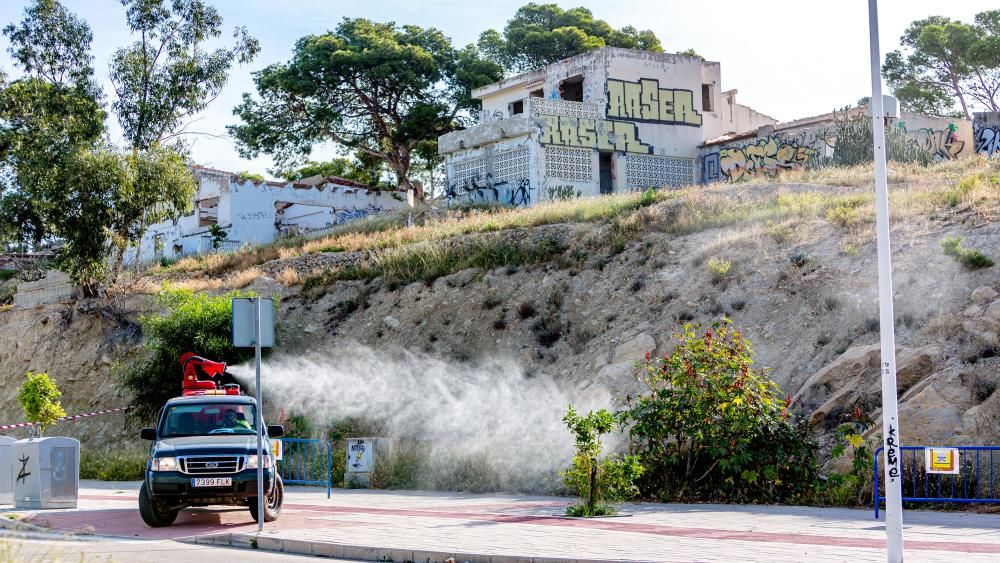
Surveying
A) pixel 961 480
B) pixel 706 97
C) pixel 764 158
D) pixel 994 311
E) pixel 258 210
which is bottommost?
pixel 961 480

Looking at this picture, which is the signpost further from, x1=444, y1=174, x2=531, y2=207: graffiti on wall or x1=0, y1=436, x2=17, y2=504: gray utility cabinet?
x1=444, y1=174, x2=531, y2=207: graffiti on wall

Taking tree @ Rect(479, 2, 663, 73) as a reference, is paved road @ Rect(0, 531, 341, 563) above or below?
below

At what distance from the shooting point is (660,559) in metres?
11.1

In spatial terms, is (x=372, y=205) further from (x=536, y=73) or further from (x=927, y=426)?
(x=927, y=426)

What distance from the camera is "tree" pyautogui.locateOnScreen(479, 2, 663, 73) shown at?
65.8 meters

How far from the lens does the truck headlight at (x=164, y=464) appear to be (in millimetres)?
15375

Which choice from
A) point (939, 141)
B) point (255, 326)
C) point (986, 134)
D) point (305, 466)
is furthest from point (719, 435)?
point (939, 141)

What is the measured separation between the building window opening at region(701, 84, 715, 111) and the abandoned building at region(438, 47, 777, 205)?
0.05 m

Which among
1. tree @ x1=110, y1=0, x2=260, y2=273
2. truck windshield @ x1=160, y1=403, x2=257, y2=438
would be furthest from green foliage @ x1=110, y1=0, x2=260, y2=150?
truck windshield @ x1=160, y1=403, x2=257, y2=438

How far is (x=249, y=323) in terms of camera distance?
1484cm

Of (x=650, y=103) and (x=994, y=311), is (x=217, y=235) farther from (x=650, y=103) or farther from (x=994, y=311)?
(x=994, y=311)

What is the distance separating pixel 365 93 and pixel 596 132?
783 inches

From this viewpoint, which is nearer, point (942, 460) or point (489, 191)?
point (942, 460)

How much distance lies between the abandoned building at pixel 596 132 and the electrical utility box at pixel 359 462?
891 inches
